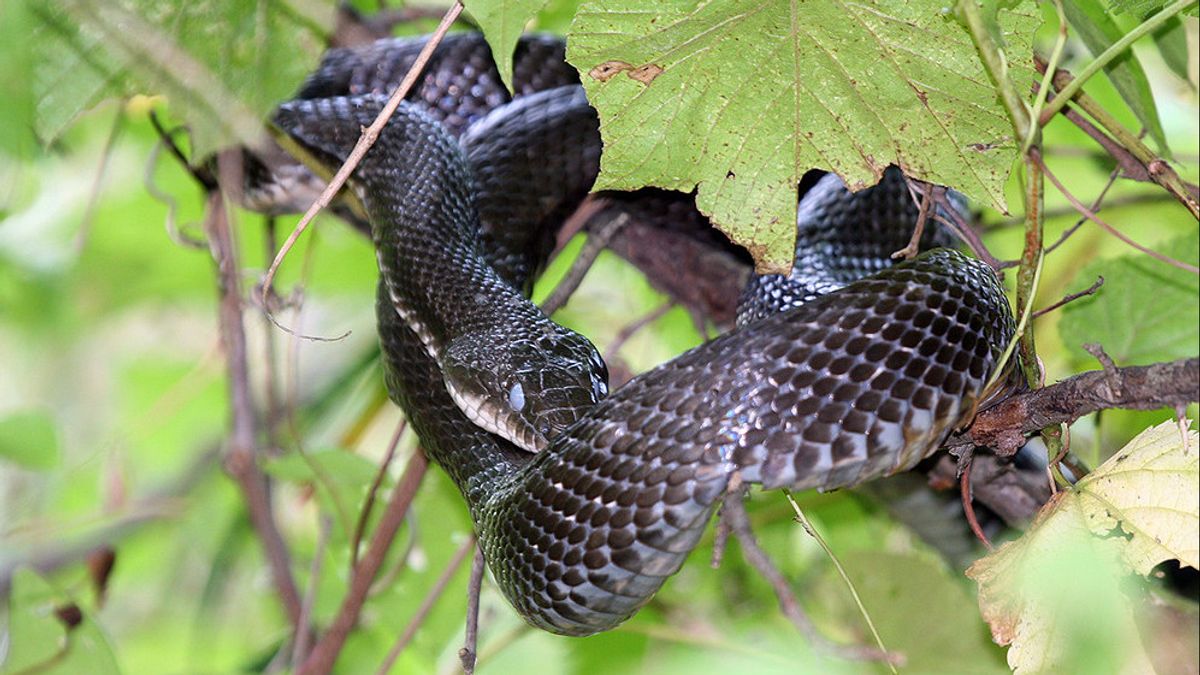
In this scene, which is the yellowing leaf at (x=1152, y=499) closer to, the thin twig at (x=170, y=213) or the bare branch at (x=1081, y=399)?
the bare branch at (x=1081, y=399)

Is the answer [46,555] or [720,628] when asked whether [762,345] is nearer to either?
[720,628]

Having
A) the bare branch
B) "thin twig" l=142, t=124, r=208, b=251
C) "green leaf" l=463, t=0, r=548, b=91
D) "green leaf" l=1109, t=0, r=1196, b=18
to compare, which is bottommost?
"thin twig" l=142, t=124, r=208, b=251

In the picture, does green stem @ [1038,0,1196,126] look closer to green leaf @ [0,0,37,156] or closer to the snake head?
the snake head

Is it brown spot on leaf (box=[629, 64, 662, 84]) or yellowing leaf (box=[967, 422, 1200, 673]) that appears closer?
yellowing leaf (box=[967, 422, 1200, 673])

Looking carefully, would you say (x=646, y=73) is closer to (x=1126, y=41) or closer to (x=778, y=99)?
(x=778, y=99)

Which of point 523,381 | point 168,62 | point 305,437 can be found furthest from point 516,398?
point 305,437

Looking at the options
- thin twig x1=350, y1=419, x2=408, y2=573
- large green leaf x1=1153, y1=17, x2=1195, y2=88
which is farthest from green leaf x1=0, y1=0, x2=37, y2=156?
large green leaf x1=1153, y1=17, x2=1195, y2=88
